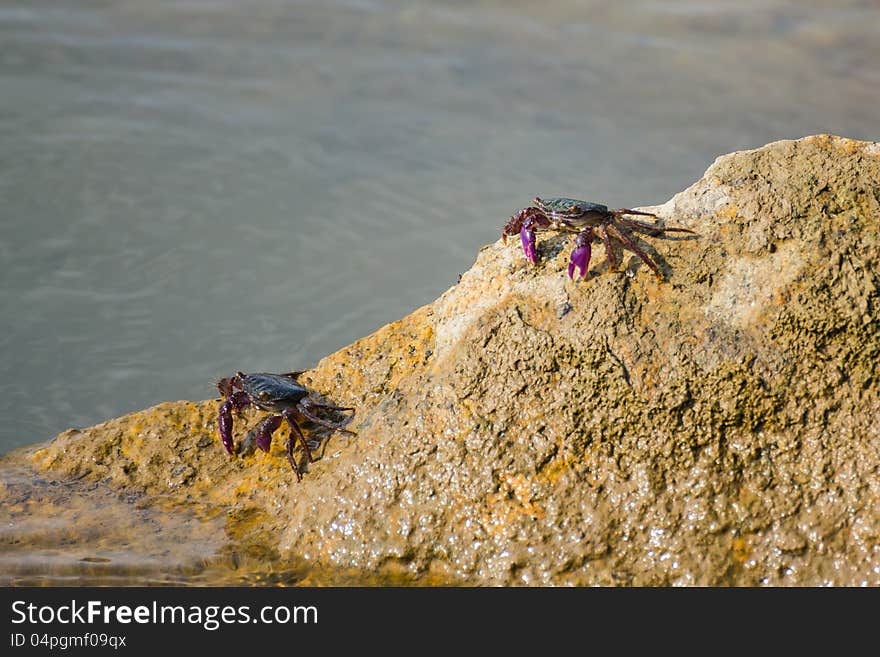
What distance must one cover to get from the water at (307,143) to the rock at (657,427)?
3.60m

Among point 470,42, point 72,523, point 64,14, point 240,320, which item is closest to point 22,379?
point 240,320

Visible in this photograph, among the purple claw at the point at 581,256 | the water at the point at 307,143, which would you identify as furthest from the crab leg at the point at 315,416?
the water at the point at 307,143

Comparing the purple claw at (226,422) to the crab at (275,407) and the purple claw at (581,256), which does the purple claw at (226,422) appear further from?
the purple claw at (581,256)

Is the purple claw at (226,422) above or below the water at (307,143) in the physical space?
below

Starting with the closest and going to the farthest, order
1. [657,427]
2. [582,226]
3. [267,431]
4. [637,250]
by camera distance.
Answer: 1. [657,427]
2. [637,250]
3. [582,226]
4. [267,431]

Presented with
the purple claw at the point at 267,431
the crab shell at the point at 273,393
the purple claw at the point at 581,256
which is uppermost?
the purple claw at the point at 581,256

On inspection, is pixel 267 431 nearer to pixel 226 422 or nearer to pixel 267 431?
pixel 267 431

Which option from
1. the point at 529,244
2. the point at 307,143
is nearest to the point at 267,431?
the point at 529,244

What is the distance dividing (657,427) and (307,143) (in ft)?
23.0

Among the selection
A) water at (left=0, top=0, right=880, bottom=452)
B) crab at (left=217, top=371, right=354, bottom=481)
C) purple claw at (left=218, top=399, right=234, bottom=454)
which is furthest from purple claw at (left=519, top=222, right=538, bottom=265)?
water at (left=0, top=0, right=880, bottom=452)

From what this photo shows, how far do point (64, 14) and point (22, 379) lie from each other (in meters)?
6.35

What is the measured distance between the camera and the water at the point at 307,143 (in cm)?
728

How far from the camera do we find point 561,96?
10.7 metres

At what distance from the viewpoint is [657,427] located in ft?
11.4
